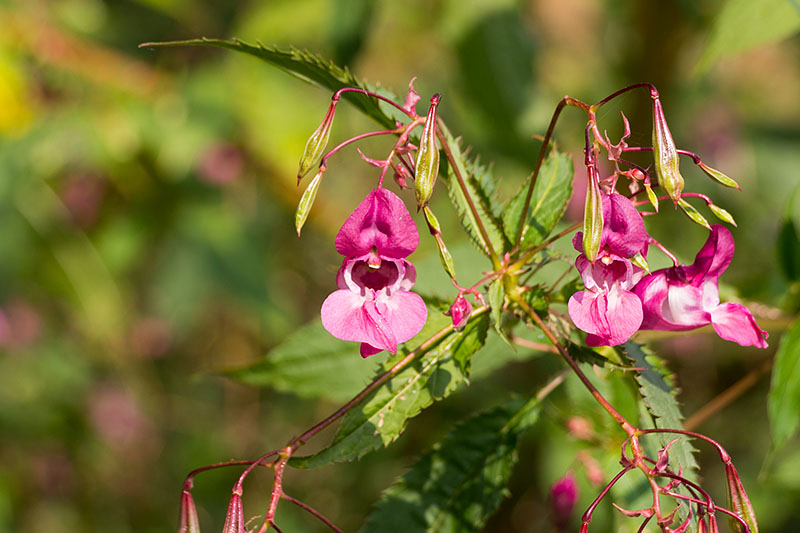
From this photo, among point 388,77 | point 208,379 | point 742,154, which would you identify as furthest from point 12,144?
point 742,154

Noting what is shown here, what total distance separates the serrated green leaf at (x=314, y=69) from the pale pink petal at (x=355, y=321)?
191mm

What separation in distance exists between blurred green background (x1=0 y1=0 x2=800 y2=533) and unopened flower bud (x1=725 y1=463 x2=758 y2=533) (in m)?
0.48

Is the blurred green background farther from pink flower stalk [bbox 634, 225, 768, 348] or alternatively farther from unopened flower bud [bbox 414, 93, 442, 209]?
unopened flower bud [bbox 414, 93, 442, 209]

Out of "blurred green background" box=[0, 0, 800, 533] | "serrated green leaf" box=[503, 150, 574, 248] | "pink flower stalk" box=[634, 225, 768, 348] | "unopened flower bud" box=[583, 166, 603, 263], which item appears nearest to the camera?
"unopened flower bud" box=[583, 166, 603, 263]

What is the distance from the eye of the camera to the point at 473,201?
771 mm

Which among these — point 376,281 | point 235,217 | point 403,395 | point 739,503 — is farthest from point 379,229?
point 235,217

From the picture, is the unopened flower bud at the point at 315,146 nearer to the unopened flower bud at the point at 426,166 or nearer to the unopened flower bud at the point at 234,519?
the unopened flower bud at the point at 426,166

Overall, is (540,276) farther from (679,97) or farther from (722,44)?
(679,97)

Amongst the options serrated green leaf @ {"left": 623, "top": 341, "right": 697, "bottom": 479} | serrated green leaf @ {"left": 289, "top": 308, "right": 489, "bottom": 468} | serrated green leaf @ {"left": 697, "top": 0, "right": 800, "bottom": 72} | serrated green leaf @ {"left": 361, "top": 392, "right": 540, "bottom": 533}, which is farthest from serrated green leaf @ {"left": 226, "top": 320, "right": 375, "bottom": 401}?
serrated green leaf @ {"left": 697, "top": 0, "right": 800, "bottom": 72}

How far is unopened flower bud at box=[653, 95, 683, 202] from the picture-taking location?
1.94 feet

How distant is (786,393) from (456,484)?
386mm

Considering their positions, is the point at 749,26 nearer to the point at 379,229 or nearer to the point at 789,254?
the point at 789,254

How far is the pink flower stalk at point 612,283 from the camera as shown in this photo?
24.5 inches

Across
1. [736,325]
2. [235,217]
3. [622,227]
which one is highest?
[235,217]
